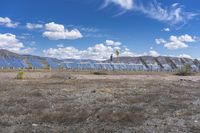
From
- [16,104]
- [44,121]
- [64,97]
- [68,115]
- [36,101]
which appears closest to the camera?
[44,121]

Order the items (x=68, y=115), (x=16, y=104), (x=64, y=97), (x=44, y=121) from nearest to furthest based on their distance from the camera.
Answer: (x=44, y=121)
(x=68, y=115)
(x=16, y=104)
(x=64, y=97)

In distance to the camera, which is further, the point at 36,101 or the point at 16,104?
the point at 36,101

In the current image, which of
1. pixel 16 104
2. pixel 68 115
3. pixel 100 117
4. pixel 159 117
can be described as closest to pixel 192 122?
pixel 159 117

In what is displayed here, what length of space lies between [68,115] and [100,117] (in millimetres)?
2037

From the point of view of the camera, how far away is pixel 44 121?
70.2ft

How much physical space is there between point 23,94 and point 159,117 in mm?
15733

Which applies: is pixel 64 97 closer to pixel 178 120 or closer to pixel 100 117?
pixel 100 117

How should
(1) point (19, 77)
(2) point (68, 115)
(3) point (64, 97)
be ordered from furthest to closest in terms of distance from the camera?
(1) point (19, 77), (3) point (64, 97), (2) point (68, 115)

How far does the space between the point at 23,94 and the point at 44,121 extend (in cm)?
1377

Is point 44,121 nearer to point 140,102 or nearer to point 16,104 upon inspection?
point 16,104

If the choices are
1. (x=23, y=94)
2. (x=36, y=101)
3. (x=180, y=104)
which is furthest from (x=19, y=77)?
(x=180, y=104)

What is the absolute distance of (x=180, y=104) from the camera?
2956cm

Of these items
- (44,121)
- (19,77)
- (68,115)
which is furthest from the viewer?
(19,77)

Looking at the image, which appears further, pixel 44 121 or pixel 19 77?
pixel 19 77
